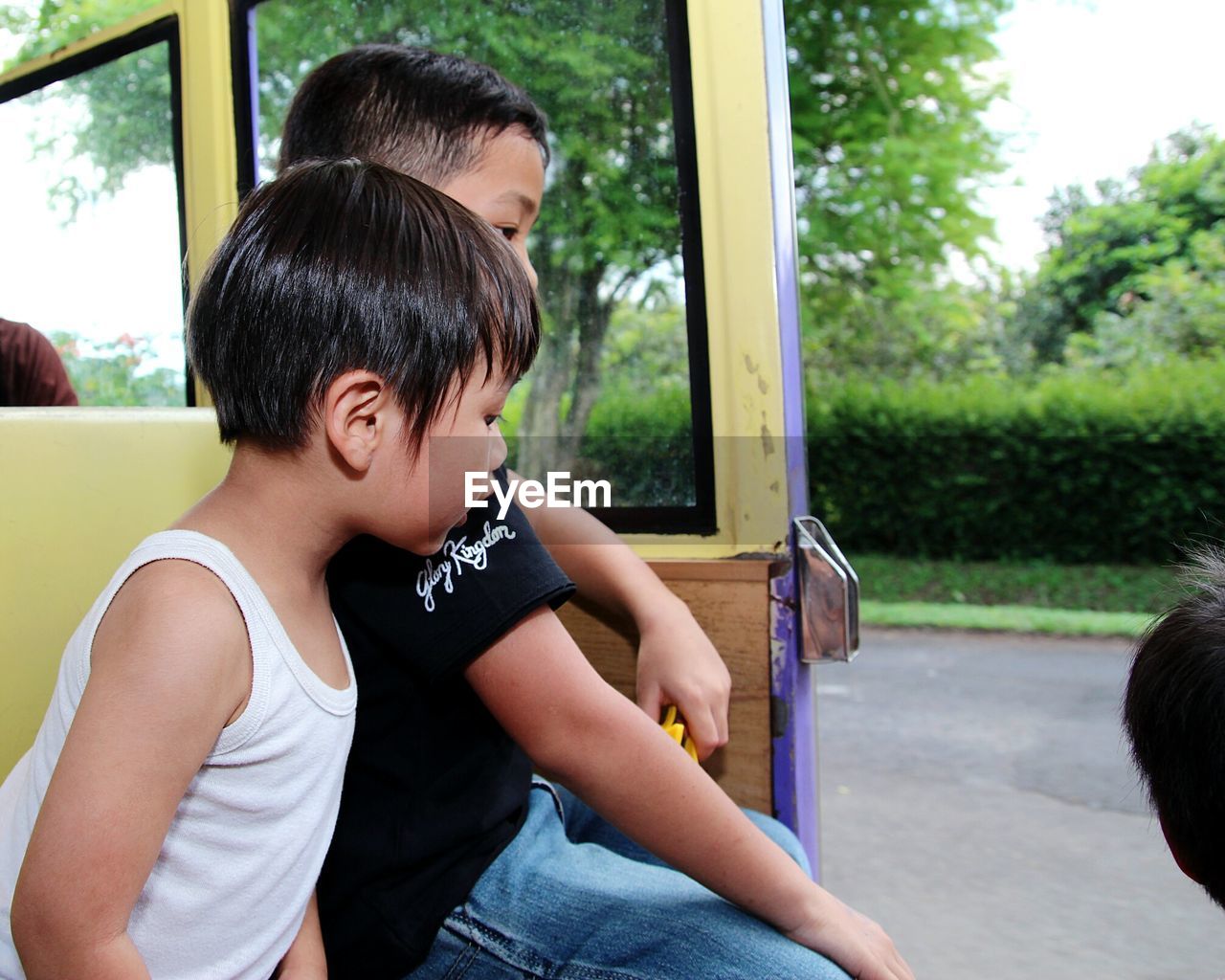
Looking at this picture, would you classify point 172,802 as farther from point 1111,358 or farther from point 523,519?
point 1111,358

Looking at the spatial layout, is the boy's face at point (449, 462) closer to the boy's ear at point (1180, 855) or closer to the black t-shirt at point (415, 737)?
the black t-shirt at point (415, 737)

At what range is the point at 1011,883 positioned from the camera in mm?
3562

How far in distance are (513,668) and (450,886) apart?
0.24 meters

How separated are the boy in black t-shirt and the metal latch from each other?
37 cm

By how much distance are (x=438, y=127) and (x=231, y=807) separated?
31.4 inches

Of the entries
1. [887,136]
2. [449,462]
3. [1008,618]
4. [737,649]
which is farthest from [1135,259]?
[449,462]

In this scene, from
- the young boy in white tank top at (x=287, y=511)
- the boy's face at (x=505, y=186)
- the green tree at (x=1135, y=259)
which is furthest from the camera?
the green tree at (x=1135, y=259)

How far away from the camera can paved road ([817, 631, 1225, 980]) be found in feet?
10.2

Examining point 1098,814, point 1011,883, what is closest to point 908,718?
point 1098,814

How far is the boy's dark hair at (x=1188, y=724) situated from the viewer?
1015mm

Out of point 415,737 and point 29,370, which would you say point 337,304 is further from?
point 29,370

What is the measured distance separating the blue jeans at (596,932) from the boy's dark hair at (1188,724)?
36cm

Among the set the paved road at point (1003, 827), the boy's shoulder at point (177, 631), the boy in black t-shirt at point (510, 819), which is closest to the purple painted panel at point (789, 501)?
the boy in black t-shirt at point (510, 819)

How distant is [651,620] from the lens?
136cm
